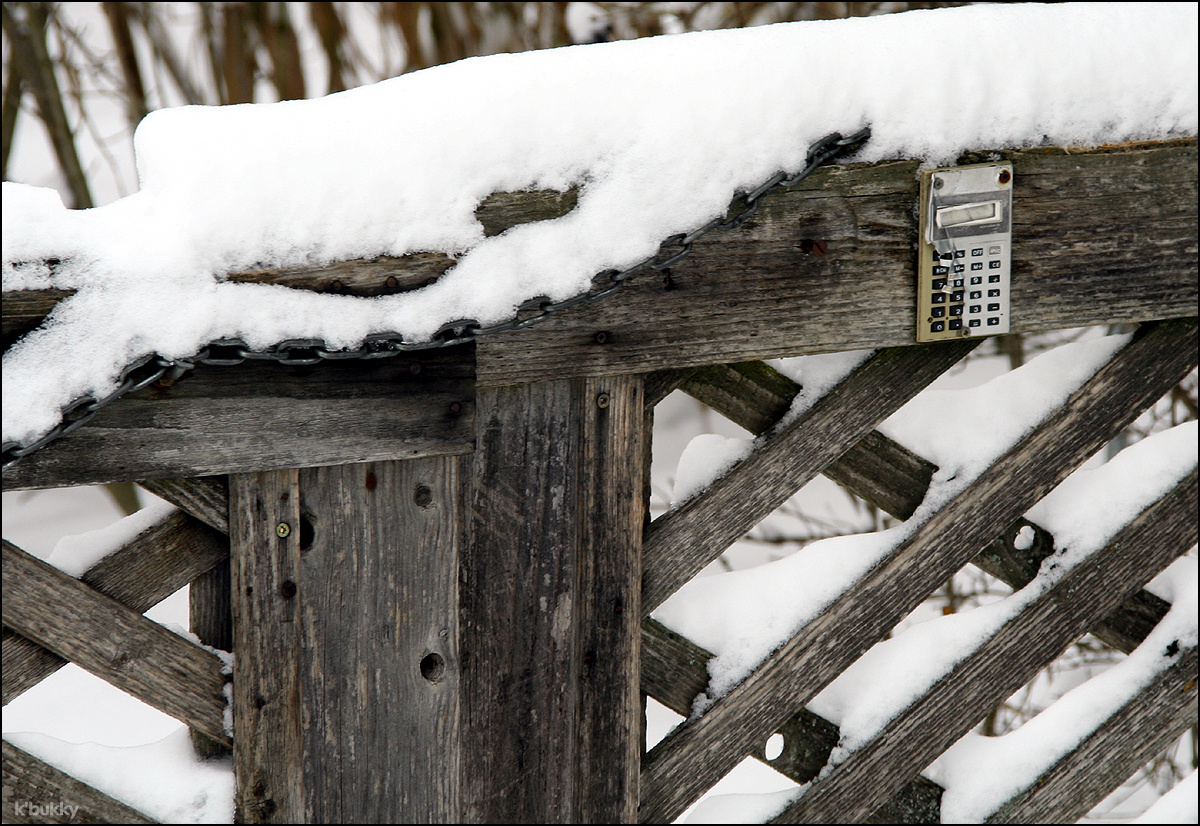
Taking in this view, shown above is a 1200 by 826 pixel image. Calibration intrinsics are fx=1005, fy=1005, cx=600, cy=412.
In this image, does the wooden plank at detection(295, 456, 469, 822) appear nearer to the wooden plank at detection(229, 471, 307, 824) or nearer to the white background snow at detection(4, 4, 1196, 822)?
the wooden plank at detection(229, 471, 307, 824)

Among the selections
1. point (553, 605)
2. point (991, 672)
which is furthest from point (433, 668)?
point (991, 672)

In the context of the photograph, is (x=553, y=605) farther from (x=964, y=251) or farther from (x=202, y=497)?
(x=964, y=251)

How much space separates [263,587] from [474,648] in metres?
0.36

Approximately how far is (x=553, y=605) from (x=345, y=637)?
0.35 metres

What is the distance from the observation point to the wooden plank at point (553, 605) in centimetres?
164

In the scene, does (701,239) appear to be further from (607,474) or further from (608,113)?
(607,474)

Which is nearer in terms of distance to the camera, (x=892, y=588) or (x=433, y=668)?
(x=433, y=668)

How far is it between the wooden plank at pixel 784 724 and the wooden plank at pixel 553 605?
8 cm

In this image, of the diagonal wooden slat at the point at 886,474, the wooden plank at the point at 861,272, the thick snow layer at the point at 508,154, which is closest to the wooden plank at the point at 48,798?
the thick snow layer at the point at 508,154

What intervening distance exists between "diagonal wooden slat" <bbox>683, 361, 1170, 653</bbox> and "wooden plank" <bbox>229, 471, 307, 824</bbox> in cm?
72

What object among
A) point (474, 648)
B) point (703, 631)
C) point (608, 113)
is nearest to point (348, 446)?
point (474, 648)

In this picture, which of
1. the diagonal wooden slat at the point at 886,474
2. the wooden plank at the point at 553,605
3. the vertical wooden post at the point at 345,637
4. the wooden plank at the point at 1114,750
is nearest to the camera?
the vertical wooden post at the point at 345,637

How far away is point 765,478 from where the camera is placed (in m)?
1.81

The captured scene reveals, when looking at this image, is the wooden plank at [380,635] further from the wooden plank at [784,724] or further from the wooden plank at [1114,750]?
the wooden plank at [1114,750]
